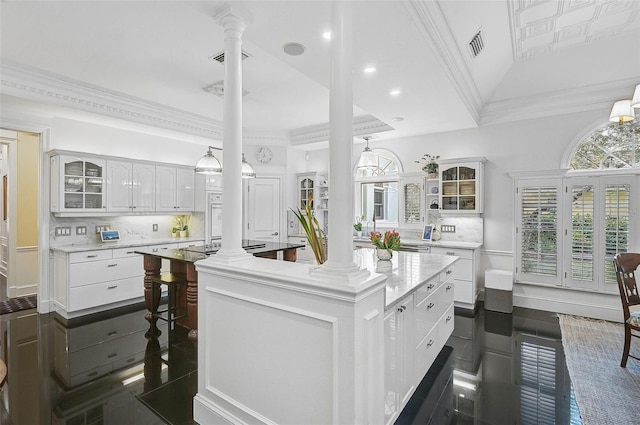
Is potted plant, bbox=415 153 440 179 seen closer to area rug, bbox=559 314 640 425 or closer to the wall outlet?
area rug, bbox=559 314 640 425

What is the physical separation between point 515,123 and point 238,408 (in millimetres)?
5141

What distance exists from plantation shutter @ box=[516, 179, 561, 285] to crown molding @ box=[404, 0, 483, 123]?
1.62 meters

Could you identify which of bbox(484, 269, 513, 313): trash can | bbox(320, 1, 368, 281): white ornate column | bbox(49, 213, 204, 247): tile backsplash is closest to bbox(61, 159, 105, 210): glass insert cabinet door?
bbox(49, 213, 204, 247): tile backsplash

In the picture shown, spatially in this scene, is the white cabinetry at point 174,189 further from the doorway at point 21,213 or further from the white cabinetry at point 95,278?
the doorway at point 21,213

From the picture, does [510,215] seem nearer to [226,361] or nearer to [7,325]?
[226,361]

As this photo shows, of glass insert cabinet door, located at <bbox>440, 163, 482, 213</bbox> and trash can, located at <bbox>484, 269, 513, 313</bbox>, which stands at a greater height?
glass insert cabinet door, located at <bbox>440, 163, 482, 213</bbox>

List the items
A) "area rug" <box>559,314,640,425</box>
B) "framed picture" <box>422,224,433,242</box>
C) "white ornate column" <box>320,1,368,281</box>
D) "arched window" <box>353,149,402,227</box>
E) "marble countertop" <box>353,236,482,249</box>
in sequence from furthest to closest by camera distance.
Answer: "arched window" <box>353,149,402,227</box> → "framed picture" <box>422,224,433,242</box> → "marble countertop" <box>353,236,482,249</box> → "area rug" <box>559,314,640,425</box> → "white ornate column" <box>320,1,368,281</box>

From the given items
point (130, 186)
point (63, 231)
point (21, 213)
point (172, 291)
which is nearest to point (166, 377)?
point (172, 291)

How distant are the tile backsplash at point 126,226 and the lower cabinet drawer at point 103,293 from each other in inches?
33.9

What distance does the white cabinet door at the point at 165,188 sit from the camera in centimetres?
537

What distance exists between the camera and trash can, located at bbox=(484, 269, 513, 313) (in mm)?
4426

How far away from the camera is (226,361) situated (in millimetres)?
2104

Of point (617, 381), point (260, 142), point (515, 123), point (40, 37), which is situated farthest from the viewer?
point (260, 142)

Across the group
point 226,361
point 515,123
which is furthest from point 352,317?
point 515,123
